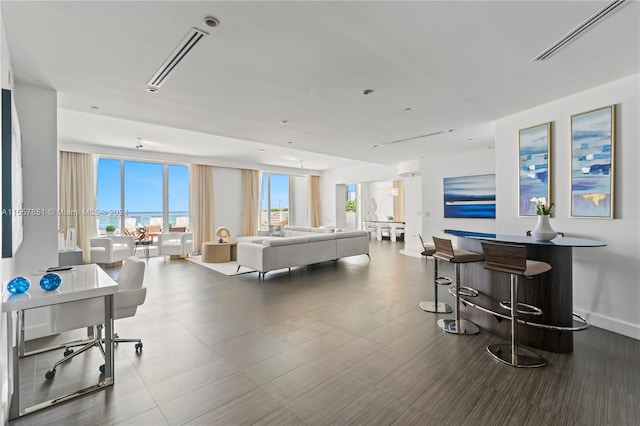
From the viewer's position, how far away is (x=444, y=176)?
7.63 metres

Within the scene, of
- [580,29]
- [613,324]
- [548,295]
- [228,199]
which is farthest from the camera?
[228,199]

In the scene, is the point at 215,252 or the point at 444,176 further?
the point at 444,176

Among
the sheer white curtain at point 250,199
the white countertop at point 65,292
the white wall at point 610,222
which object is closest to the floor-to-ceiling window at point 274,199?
the sheer white curtain at point 250,199

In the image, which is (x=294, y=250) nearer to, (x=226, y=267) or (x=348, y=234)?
(x=348, y=234)

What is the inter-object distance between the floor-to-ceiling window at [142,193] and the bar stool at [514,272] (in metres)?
8.75

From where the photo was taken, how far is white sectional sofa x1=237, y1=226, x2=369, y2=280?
5523 millimetres

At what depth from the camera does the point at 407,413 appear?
6.24ft

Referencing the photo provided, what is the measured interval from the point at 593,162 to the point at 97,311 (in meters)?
5.29

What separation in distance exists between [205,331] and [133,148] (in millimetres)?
6543

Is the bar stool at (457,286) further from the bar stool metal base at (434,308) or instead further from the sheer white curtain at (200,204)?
the sheer white curtain at (200,204)

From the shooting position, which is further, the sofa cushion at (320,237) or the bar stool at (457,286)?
the sofa cushion at (320,237)

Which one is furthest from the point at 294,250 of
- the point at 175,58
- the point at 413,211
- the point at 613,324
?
the point at 613,324

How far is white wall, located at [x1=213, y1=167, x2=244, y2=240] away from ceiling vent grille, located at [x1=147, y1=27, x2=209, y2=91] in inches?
259

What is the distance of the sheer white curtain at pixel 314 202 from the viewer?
12.1m
